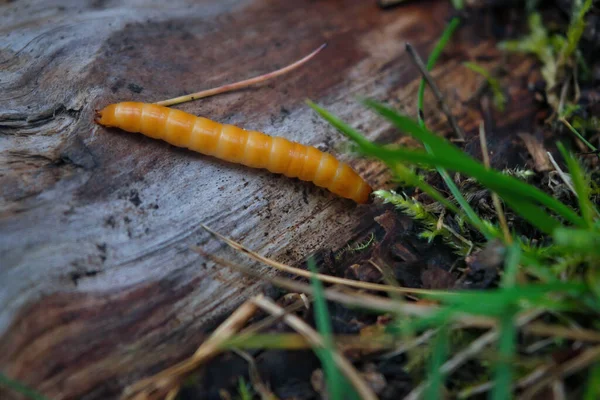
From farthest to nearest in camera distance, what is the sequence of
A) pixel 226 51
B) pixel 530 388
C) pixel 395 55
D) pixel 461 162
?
pixel 395 55 < pixel 226 51 < pixel 461 162 < pixel 530 388

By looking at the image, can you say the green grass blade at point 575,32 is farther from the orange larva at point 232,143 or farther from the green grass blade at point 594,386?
the green grass blade at point 594,386

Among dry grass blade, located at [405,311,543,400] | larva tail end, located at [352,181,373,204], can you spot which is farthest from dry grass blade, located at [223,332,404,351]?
larva tail end, located at [352,181,373,204]

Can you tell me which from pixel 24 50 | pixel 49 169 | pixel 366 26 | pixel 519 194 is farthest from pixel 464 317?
pixel 24 50

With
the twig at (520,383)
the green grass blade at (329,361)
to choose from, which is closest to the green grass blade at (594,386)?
the twig at (520,383)

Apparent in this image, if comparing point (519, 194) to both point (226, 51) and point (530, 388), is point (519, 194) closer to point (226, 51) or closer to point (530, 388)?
point (530, 388)

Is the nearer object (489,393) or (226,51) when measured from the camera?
(489,393)

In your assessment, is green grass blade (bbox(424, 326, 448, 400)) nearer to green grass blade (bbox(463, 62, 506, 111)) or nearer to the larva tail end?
the larva tail end
